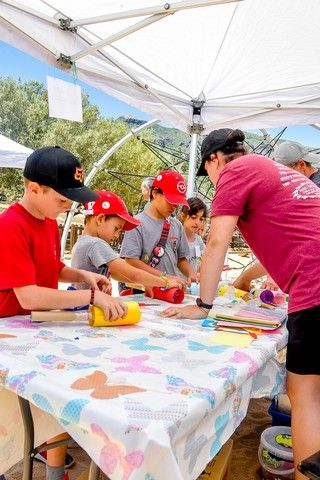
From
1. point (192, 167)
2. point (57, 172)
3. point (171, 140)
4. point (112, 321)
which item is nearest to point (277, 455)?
point (112, 321)

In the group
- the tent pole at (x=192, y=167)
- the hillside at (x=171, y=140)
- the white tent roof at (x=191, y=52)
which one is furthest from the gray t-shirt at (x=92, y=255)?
the hillside at (x=171, y=140)

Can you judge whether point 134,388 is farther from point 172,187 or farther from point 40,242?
point 172,187

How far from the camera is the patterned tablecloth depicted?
73 cm

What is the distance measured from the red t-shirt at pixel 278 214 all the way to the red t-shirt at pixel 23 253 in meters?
0.65

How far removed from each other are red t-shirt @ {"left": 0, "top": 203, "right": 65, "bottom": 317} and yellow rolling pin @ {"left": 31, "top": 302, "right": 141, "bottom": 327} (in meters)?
0.12

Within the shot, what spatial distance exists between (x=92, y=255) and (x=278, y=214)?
36.9 inches

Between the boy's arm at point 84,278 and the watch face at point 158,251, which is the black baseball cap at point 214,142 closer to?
the boy's arm at point 84,278

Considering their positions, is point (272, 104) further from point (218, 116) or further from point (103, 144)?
point (103, 144)

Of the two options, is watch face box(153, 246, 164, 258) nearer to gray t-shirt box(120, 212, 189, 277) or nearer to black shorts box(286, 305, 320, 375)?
gray t-shirt box(120, 212, 189, 277)

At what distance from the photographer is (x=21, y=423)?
121 centimetres

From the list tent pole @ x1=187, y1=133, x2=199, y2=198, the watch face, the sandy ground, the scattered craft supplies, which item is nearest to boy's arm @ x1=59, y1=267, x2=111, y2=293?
the scattered craft supplies

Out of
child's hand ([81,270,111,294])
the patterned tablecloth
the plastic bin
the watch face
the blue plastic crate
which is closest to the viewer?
the patterned tablecloth

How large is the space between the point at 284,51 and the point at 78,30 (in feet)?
6.21

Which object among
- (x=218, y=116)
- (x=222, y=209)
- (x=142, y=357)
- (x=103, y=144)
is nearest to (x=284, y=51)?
(x=218, y=116)
